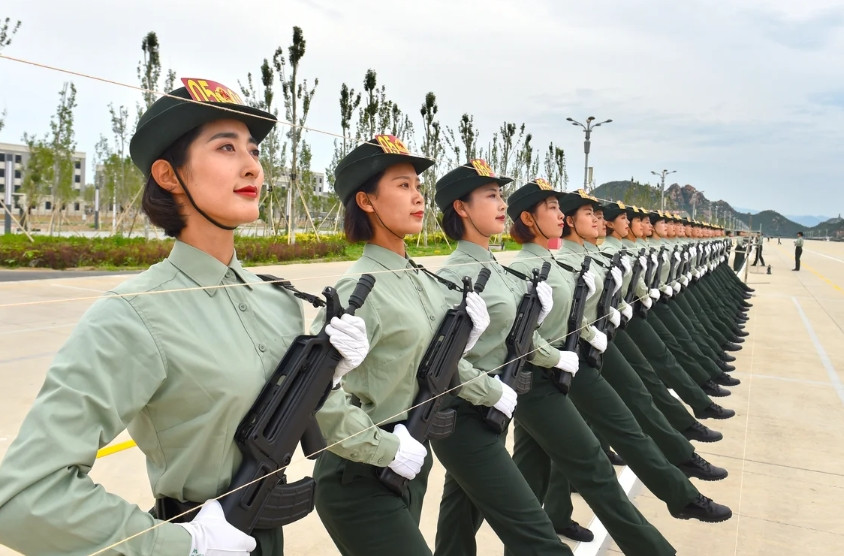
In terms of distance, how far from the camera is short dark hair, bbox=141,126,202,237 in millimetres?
1651

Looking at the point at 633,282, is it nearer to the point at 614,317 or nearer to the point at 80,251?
the point at 614,317

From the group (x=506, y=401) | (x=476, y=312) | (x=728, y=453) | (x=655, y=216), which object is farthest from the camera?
(x=655, y=216)

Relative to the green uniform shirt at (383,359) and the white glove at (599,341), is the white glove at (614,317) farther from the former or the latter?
the green uniform shirt at (383,359)

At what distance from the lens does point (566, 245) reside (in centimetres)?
500

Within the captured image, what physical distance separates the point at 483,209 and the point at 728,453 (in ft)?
10.7

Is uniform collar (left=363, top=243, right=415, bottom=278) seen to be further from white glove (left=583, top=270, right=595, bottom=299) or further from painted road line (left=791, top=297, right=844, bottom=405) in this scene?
painted road line (left=791, top=297, right=844, bottom=405)

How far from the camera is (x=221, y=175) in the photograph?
165 centimetres

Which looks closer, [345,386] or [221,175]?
[221,175]

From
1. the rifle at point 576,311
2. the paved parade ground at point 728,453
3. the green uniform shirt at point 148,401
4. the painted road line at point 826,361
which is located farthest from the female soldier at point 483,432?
the painted road line at point 826,361

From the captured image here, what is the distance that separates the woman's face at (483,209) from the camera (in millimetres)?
3484

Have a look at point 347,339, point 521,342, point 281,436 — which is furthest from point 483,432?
point 281,436

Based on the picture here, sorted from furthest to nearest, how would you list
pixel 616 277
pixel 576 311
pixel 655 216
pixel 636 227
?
pixel 655 216, pixel 636 227, pixel 616 277, pixel 576 311

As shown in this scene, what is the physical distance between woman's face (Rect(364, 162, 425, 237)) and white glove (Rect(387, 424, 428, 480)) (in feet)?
2.80

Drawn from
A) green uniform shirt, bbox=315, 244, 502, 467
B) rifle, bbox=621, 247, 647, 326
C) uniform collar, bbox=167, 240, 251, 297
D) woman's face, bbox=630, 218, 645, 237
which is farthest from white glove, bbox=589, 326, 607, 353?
woman's face, bbox=630, 218, 645, 237
